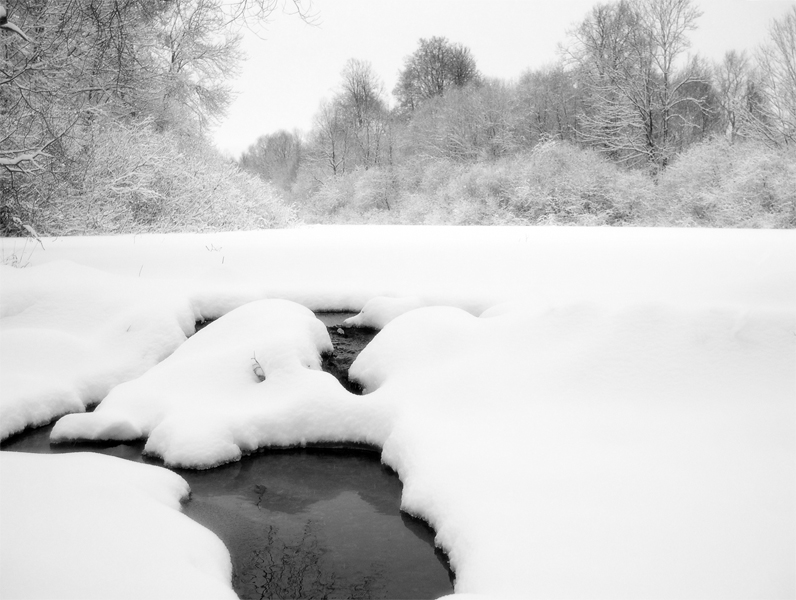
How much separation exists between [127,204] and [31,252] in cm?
453

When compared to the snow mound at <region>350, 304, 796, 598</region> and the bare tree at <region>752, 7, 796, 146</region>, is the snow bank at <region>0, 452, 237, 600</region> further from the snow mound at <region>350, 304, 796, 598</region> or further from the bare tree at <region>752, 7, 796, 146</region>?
the bare tree at <region>752, 7, 796, 146</region>

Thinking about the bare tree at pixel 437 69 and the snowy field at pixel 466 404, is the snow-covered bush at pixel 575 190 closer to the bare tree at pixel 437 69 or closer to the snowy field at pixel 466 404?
the snowy field at pixel 466 404

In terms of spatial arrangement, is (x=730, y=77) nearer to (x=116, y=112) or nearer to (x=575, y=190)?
(x=575, y=190)

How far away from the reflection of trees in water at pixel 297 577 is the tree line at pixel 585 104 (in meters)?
16.7

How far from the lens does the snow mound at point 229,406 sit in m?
3.82

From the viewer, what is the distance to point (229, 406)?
167 inches

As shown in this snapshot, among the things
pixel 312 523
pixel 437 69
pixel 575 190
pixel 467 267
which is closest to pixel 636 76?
pixel 575 190

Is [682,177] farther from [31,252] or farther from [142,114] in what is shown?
[31,252]

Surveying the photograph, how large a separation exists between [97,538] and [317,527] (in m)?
1.20

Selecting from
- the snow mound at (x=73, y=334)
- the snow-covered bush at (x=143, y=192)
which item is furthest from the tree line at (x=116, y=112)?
the snow mound at (x=73, y=334)

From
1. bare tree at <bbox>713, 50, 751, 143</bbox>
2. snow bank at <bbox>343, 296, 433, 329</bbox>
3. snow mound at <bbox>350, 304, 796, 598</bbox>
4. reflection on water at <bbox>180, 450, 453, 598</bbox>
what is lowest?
reflection on water at <bbox>180, 450, 453, 598</bbox>

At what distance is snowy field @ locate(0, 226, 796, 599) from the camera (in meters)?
2.28

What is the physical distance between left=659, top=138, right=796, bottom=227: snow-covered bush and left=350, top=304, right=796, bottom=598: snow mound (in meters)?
12.3

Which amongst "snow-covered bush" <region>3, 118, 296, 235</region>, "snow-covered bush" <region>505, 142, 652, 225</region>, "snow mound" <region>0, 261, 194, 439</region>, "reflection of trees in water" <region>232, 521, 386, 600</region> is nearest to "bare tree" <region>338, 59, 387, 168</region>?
"snow-covered bush" <region>505, 142, 652, 225</region>
